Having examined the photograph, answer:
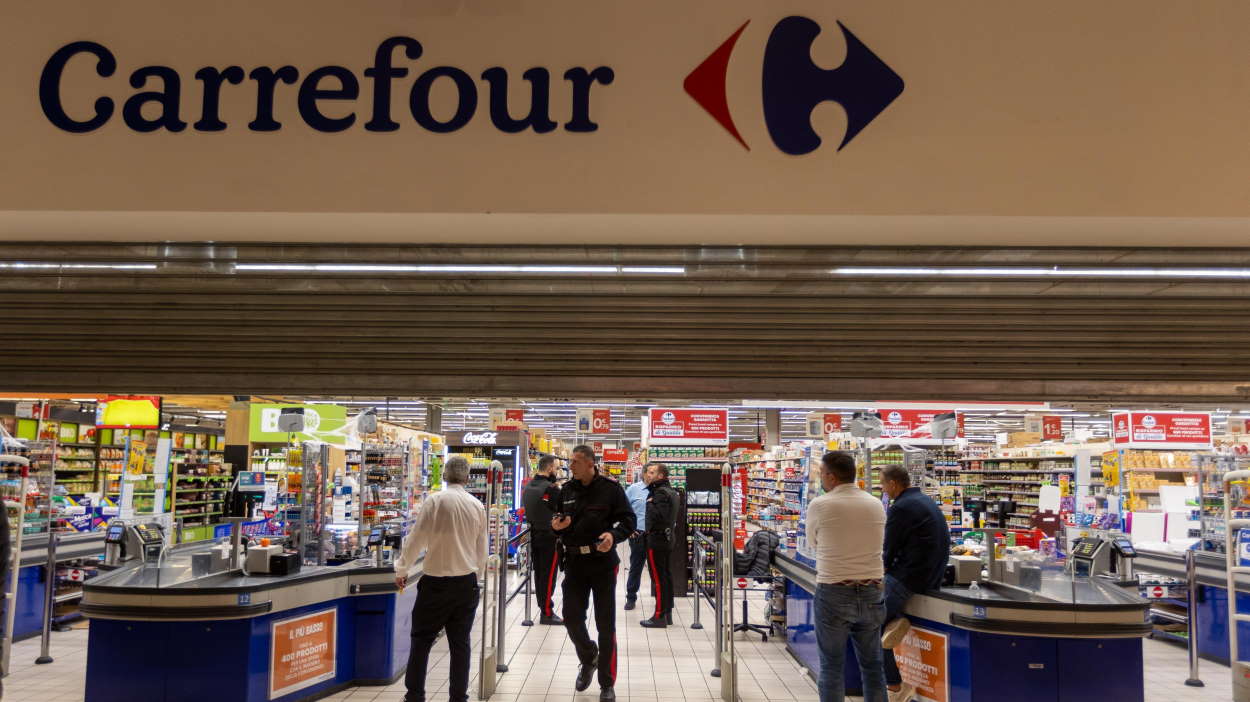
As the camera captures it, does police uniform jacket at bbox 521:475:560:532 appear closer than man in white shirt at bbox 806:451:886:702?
No

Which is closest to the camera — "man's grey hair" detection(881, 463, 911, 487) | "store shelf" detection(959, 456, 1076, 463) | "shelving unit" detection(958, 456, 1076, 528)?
"man's grey hair" detection(881, 463, 911, 487)

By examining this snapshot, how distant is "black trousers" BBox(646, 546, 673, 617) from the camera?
28.8 feet

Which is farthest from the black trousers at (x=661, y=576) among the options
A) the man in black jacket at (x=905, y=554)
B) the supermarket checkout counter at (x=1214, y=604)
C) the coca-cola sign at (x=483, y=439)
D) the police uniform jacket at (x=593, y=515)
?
the coca-cola sign at (x=483, y=439)

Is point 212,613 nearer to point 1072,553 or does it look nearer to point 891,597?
point 891,597

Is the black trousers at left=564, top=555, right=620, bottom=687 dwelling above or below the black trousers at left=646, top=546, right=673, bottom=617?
above

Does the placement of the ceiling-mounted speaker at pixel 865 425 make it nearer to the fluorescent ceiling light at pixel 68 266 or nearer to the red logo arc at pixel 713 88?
the red logo arc at pixel 713 88

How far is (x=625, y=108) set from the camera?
416cm

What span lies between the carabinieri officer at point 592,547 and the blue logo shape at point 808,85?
2619 millimetres

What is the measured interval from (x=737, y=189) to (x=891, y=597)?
9.61ft

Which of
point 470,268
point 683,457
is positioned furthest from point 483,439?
point 470,268

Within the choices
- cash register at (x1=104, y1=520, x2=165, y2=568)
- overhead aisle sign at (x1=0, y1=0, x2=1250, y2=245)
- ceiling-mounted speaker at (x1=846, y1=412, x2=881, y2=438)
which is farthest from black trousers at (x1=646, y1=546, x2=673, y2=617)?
overhead aisle sign at (x1=0, y1=0, x2=1250, y2=245)

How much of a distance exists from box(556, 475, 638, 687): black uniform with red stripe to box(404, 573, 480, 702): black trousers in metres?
0.76

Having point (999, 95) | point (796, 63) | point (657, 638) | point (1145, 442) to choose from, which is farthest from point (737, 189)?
point (1145, 442)

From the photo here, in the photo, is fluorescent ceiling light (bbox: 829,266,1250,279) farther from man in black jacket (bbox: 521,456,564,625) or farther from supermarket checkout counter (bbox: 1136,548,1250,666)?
man in black jacket (bbox: 521,456,564,625)
